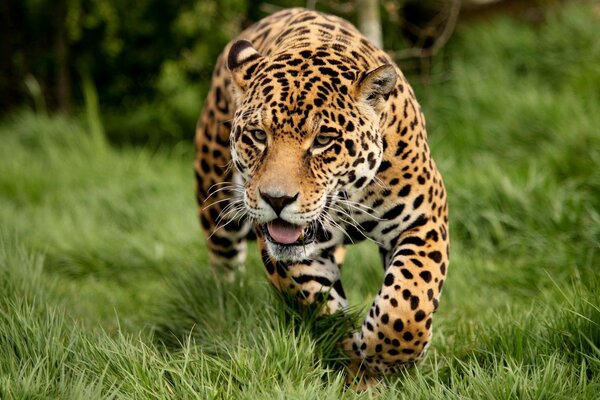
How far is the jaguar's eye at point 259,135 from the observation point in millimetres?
3744

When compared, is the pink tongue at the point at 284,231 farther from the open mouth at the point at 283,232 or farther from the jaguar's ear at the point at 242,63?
the jaguar's ear at the point at 242,63

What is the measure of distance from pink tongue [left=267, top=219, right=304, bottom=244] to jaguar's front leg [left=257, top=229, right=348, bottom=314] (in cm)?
38

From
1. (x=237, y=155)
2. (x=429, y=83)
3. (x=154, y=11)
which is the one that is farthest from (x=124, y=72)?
(x=237, y=155)

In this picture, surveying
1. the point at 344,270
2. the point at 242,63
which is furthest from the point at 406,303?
the point at 344,270

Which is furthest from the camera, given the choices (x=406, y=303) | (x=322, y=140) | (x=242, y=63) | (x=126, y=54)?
(x=126, y=54)

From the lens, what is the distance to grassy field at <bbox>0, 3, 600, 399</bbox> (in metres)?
3.63

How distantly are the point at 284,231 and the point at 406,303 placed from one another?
651 millimetres

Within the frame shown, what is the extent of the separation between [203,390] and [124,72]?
7.45m

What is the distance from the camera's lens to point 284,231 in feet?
12.3

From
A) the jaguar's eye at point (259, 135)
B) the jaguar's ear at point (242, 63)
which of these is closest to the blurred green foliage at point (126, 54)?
the jaguar's ear at point (242, 63)

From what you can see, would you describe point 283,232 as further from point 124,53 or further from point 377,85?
point 124,53

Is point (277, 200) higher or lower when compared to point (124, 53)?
higher

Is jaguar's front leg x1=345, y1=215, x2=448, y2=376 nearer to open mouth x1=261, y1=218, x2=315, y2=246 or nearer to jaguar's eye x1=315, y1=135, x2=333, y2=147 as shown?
open mouth x1=261, y1=218, x2=315, y2=246

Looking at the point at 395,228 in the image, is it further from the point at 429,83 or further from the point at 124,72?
the point at 124,72
